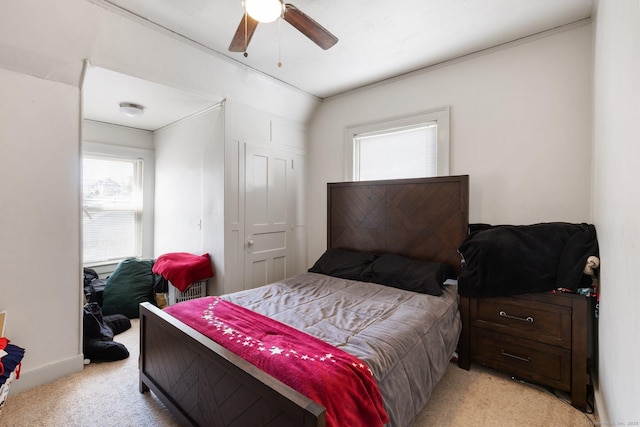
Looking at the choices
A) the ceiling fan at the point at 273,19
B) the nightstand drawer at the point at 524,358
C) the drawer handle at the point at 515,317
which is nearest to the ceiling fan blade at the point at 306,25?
the ceiling fan at the point at 273,19

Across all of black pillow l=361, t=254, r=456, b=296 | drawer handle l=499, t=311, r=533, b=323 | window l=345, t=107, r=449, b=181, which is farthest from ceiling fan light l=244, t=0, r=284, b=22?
drawer handle l=499, t=311, r=533, b=323

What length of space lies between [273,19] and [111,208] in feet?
11.6

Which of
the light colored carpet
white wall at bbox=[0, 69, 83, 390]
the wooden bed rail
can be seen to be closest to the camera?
the wooden bed rail

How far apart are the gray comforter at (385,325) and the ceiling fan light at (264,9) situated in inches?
70.9

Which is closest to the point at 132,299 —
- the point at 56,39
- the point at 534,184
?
the point at 56,39

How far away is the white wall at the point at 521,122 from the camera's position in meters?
2.37

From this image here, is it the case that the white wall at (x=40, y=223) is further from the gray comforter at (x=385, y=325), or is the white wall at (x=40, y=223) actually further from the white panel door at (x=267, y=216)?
the white panel door at (x=267, y=216)

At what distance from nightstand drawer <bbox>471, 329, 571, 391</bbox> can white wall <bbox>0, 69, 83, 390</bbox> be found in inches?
125

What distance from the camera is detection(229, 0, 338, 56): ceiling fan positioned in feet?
A: 5.16

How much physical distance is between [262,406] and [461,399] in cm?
154

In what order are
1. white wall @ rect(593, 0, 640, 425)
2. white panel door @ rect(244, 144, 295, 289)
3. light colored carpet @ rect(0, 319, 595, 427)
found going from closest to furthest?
white wall @ rect(593, 0, 640, 425) → light colored carpet @ rect(0, 319, 595, 427) → white panel door @ rect(244, 144, 295, 289)

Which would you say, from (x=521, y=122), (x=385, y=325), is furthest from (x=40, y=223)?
(x=521, y=122)

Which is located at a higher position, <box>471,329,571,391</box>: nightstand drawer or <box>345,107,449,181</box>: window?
<box>345,107,449,181</box>: window

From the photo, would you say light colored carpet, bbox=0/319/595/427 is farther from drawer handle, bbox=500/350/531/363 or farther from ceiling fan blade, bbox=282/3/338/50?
ceiling fan blade, bbox=282/3/338/50
